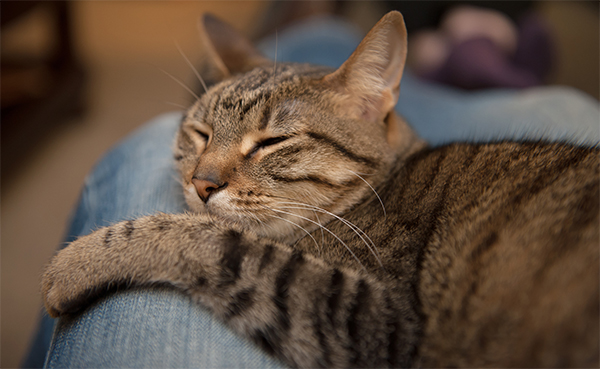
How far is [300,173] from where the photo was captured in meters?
0.87

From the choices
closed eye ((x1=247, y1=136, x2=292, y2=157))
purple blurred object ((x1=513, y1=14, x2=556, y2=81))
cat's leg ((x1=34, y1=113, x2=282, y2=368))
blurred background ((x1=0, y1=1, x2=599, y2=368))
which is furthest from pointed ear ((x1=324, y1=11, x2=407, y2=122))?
purple blurred object ((x1=513, y1=14, x2=556, y2=81))

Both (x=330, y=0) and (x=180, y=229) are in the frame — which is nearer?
(x=180, y=229)

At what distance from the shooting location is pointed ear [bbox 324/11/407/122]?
2.82 feet

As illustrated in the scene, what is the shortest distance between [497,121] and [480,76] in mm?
688

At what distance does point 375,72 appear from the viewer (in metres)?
0.93

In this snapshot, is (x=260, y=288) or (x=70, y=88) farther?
(x=70, y=88)

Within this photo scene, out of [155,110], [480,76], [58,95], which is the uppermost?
[480,76]

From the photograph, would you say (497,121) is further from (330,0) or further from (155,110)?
(155,110)

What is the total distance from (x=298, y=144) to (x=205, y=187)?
0.77 ft

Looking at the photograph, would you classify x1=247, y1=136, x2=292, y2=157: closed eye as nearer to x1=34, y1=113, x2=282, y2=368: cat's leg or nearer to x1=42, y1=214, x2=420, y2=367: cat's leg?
x1=42, y1=214, x2=420, y2=367: cat's leg

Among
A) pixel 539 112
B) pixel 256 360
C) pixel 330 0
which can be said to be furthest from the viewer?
pixel 330 0

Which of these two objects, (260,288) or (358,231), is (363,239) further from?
(260,288)

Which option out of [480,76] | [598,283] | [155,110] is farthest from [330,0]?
[598,283]

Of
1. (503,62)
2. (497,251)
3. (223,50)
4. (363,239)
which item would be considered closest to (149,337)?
(363,239)
